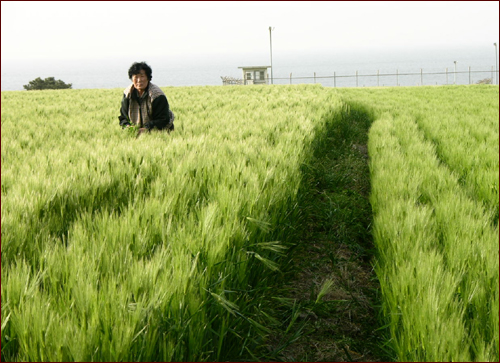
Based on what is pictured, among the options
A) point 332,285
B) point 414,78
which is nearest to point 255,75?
point 414,78

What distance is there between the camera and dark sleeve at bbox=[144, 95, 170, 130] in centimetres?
564

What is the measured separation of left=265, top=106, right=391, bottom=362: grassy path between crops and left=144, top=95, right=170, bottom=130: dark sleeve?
7.33 feet

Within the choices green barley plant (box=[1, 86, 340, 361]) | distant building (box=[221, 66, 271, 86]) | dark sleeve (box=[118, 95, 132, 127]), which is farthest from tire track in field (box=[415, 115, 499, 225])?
distant building (box=[221, 66, 271, 86])

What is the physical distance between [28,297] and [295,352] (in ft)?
3.74

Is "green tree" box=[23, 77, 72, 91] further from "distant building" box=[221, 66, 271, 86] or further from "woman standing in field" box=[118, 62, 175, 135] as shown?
"woman standing in field" box=[118, 62, 175, 135]

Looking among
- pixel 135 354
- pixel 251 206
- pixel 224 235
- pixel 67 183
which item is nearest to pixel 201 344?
pixel 135 354

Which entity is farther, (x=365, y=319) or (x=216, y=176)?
(x=216, y=176)

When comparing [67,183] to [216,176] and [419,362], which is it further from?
[419,362]

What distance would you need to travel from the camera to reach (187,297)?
1.29m

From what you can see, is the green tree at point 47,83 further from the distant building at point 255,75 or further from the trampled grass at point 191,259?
the trampled grass at point 191,259

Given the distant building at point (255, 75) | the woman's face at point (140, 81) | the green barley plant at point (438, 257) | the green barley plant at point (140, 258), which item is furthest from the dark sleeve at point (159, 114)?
the distant building at point (255, 75)

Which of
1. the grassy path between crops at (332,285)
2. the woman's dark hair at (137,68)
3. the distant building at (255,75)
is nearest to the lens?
the grassy path between crops at (332,285)

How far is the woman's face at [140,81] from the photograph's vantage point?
5.56 m

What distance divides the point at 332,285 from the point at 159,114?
13.1 feet
